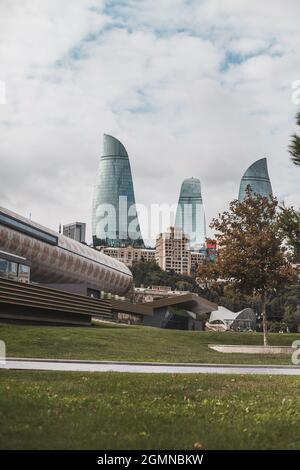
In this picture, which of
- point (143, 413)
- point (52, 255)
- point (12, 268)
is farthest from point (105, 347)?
point (52, 255)

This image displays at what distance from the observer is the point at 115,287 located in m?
92.4

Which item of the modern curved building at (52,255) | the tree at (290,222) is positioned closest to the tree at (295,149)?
the tree at (290,222)

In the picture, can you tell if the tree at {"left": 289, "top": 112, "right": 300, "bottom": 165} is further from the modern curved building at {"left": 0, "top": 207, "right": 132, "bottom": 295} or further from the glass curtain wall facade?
the modern curved building at {"left": 0, "top": 207, "right": 132, "bottom": 295}

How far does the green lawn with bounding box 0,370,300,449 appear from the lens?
259 inches

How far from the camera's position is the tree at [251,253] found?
35281 millimetres

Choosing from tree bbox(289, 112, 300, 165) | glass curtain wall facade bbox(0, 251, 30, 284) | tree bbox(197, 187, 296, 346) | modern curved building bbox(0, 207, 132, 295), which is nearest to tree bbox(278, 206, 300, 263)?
tree bbox(289, 112, 300, 165)

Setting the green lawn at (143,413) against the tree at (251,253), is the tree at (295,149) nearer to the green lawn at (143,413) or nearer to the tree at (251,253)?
the green lawn at (143,413)

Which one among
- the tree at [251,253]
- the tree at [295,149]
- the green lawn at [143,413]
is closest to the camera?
the green lawn at [143,413]

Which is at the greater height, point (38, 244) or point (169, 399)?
point (38, 244)

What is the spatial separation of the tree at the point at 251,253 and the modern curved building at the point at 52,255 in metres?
19.7

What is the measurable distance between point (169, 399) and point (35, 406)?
2554 mm

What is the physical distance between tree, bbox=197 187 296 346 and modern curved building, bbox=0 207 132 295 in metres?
19.7
